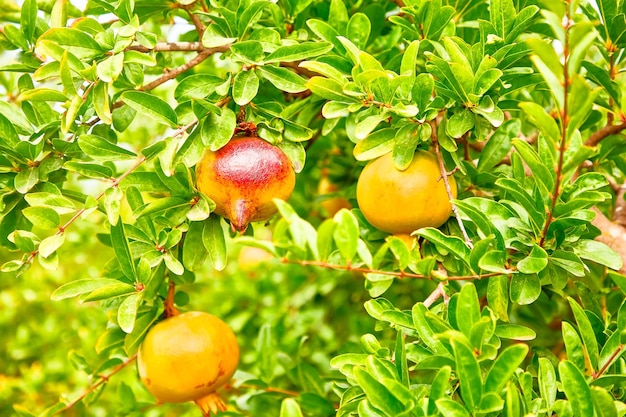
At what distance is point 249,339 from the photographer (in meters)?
2.06

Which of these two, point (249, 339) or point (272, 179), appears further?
point (249, 339)

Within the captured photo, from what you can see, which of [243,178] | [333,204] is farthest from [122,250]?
[333,204]

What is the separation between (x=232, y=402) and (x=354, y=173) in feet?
1.96

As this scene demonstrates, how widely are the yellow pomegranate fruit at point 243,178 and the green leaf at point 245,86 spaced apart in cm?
7

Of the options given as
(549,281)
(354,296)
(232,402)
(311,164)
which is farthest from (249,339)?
(549,281)

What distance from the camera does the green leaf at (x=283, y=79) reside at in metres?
1.00

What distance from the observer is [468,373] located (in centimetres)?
72

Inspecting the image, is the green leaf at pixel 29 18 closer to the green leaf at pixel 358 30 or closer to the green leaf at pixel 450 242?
the green leaf at pixel 358 30

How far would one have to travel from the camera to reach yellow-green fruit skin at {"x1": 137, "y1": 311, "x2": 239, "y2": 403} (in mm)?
1108

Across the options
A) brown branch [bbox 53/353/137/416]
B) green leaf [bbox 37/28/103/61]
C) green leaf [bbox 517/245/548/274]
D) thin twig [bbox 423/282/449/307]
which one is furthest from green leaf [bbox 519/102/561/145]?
brown branch [bbox 53/353/137/416]

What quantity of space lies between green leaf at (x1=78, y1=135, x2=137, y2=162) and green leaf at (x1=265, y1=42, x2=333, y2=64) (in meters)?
0.26

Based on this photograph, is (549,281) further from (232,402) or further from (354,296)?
(354,296)

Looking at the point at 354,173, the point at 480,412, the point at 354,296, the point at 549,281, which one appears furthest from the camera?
the point at 354,296

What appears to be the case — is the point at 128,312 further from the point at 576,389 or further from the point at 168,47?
the point at 576,389
